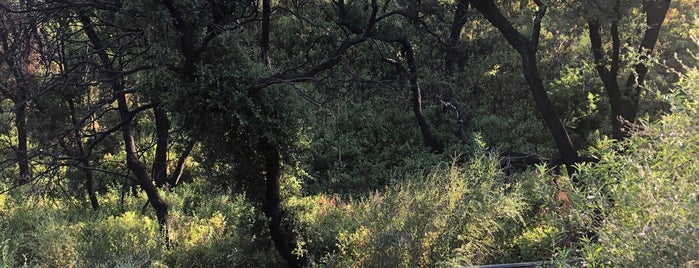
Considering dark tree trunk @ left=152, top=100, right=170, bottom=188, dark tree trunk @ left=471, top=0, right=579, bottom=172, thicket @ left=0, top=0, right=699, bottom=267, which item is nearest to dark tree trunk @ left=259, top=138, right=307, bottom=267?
thicket @ left=0, top=0, right=699, bottom=267

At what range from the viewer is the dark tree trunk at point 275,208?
450 centimetres

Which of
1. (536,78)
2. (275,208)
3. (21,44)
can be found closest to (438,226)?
(275,208)

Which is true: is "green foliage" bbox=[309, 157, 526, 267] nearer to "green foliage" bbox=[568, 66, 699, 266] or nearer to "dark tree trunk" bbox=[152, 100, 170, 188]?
"green foliage" bbox=[568, 66, 699, 266]

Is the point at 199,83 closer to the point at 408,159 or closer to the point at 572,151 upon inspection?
the point at 572,151

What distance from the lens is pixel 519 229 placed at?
5.19 meters

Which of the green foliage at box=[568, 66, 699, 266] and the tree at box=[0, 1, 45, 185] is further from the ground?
the tree at box=[0, 1, 45, 185]

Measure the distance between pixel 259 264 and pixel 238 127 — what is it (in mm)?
1647

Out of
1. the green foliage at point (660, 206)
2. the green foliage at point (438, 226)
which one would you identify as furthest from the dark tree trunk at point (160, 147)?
the green foliage at point (660, 206)

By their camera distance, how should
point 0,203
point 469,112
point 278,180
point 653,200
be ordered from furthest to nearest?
point 469,112 → point 0,203 → point 278,180 → point 653,200

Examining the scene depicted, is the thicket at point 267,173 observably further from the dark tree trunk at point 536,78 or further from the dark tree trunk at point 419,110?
the dark tree trunk at point 419,110

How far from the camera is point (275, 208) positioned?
4.80 m

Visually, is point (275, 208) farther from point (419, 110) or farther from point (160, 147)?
point (419, 110)

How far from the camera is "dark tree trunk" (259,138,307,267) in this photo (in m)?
4.50

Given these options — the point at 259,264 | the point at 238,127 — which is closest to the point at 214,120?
the point at 238,127
